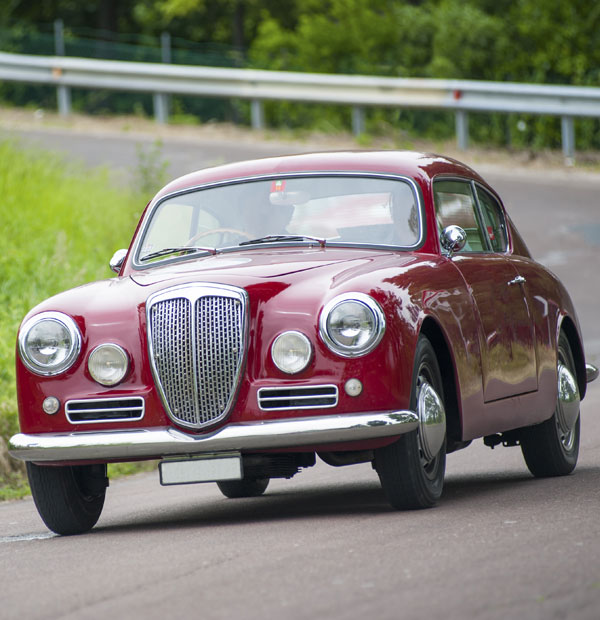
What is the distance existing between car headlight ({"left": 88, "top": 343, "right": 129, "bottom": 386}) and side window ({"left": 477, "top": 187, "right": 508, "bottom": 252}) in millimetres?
2672

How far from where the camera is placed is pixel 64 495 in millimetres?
7027

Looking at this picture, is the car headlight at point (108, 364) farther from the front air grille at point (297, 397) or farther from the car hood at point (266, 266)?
the front air grille at point (297, 397)

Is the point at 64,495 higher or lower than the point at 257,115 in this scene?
higher

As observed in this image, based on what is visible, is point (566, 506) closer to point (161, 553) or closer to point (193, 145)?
point (161, 553)

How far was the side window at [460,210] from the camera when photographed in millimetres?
7871

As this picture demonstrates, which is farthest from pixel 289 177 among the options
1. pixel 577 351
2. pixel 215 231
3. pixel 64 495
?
pixel 577 351

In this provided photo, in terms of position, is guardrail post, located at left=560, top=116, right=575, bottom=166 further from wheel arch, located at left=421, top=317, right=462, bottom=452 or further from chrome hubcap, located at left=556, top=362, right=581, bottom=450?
wheel arch, located at left=421, top=317, right=462, bottom=452

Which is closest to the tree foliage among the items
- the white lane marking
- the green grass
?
the green grass

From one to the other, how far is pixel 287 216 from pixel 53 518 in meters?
1.98

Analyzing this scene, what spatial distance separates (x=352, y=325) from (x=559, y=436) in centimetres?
238

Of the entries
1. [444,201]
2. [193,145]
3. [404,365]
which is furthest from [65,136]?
[404,365]

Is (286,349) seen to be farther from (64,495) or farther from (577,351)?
(577,351)

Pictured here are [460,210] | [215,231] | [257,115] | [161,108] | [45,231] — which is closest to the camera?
[215,231]

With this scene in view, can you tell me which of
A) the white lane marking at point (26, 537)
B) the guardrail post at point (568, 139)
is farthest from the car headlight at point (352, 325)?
the guardrail post at point (568, 139)
